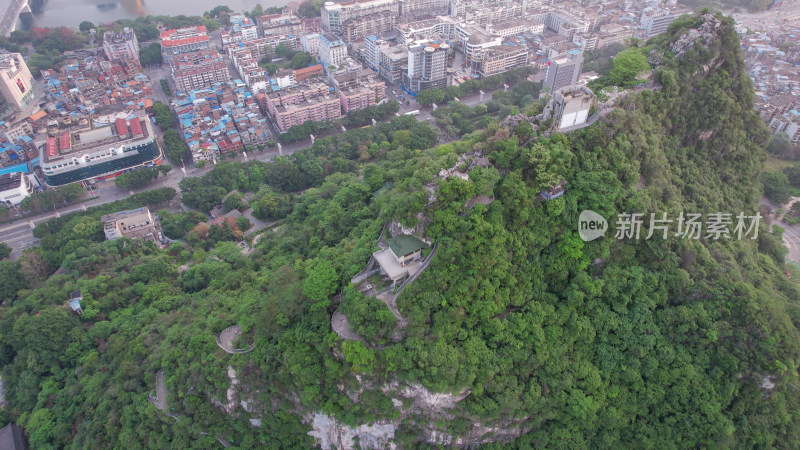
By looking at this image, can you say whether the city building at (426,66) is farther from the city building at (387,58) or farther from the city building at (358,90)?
the city building at (358,90)

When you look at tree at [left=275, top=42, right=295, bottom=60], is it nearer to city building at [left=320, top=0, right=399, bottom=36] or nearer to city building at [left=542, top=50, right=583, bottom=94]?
city building at [left=320, top=0, right=399, bottom=36]

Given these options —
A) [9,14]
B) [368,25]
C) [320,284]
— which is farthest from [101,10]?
[320,284]

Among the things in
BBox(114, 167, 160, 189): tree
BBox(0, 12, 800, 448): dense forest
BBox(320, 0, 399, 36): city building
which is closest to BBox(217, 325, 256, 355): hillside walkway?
BBox(0, 12, 800, 448): dense forest

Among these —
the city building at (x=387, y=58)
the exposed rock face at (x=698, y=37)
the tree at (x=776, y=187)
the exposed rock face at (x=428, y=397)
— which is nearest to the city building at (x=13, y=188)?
the city building at (x=387, y=58)

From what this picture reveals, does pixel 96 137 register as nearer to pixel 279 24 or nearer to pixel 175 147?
pixel 175 147

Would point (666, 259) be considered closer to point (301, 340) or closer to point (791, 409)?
point (791, 409)

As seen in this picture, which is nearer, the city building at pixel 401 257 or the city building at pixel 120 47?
the city building at pixel 401 257
